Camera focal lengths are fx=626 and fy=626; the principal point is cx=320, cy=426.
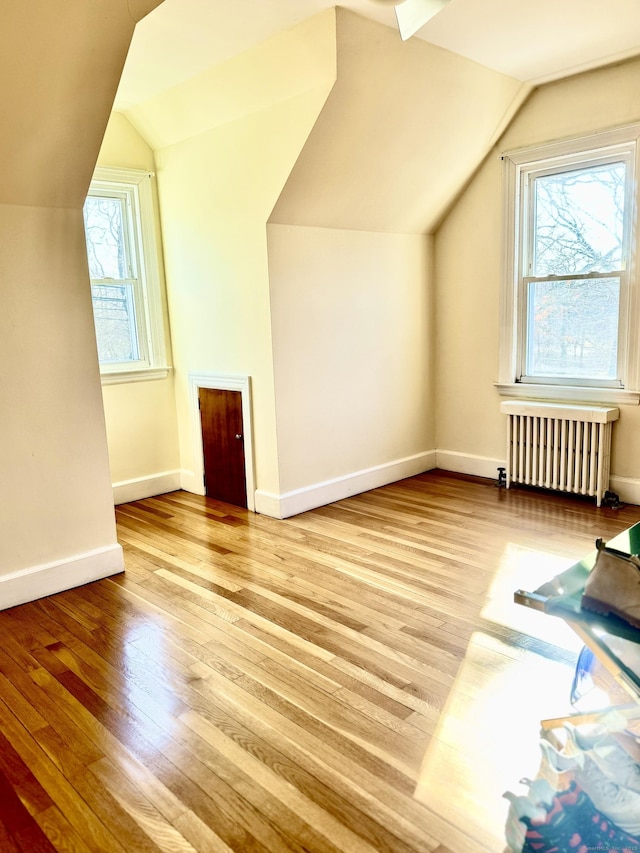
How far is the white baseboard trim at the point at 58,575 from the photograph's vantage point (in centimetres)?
318

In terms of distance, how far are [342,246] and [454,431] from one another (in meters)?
1.90

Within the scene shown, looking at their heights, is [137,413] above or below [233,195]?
below

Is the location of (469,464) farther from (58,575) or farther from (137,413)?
(58,575)

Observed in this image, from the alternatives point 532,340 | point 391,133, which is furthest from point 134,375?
point 532,340

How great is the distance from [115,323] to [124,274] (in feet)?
1.24

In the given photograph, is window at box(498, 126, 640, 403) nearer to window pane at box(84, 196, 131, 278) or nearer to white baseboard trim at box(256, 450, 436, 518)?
white baseboard trim at box(256, 450, 436, 518)

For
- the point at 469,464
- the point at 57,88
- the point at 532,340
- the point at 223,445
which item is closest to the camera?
the point at 57,88

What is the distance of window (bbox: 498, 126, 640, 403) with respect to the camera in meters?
4.25

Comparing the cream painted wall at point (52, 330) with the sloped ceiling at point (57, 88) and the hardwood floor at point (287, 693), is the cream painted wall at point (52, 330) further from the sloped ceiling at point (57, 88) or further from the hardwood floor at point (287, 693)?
the hardwood floor at point (287, 693)

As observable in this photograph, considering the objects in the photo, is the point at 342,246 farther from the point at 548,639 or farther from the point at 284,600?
the point at 548,639

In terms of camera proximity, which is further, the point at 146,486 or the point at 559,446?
the point at 146,486

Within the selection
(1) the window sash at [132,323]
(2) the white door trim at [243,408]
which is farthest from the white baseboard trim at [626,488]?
(1) the window sash at [132,323]

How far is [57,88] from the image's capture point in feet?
8.82

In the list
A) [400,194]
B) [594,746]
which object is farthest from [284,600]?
[400,194]
